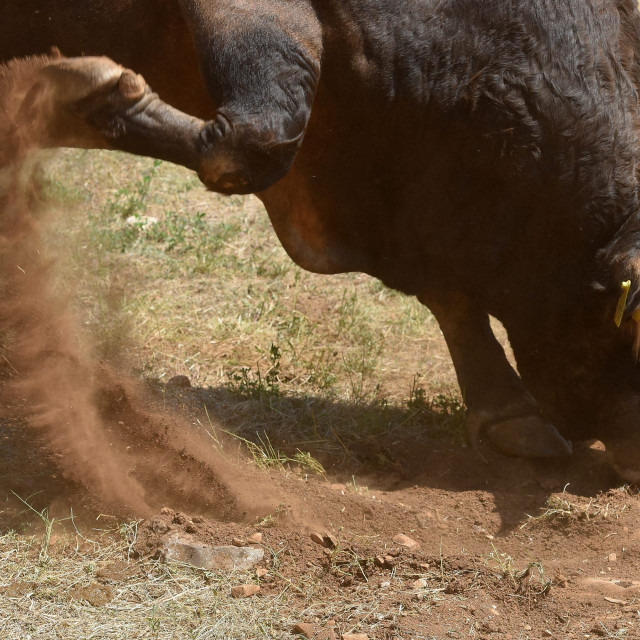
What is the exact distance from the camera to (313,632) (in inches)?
124

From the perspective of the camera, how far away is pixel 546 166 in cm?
412

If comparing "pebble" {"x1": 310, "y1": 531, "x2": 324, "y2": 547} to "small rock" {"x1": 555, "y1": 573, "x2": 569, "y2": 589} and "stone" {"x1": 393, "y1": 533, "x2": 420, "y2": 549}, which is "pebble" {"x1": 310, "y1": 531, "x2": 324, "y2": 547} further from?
"small rock" {"x1": 555, "y1": 573, "x2": 569, "y2": 589}

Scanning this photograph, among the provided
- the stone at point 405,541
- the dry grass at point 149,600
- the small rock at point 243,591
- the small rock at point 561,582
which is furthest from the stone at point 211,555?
the small rock at point 561,582

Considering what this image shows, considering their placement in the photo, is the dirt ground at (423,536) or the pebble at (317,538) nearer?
the dirt ground at (423,536)

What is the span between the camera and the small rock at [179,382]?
5229 mm

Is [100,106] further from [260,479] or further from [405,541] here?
[405,541]

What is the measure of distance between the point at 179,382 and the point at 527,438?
1.74 m

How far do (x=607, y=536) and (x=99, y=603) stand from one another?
1.94m

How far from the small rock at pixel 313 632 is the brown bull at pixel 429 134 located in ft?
5.17

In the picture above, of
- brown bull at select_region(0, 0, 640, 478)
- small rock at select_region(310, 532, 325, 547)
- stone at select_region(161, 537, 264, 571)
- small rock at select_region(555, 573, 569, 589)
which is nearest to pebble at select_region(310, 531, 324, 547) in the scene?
small rock at select_region(310, 532, 325, 547)

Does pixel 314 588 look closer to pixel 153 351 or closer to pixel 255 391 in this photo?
pixel 255 391

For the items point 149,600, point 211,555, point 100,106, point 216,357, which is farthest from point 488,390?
point 100,106

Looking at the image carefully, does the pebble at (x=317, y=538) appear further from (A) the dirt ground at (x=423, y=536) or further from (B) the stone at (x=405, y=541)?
(B) the stone at (x=405, y=541)

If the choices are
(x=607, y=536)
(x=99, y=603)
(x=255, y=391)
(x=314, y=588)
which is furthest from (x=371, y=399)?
(x=99, y=603)
